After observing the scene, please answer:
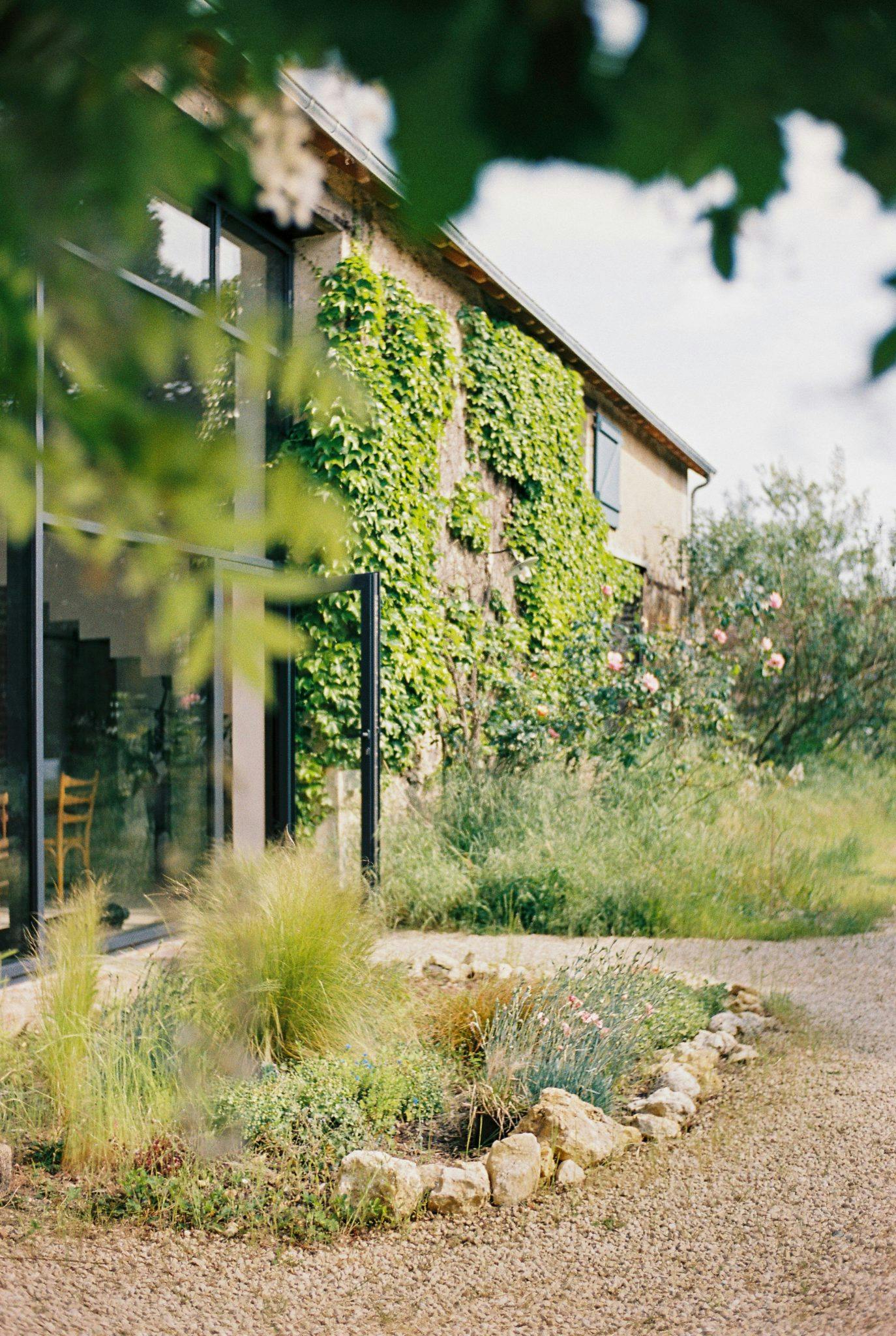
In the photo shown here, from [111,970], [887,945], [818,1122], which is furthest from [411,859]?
[818,1122]

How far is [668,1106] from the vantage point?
3635 mm

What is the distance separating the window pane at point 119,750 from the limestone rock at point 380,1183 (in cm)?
366

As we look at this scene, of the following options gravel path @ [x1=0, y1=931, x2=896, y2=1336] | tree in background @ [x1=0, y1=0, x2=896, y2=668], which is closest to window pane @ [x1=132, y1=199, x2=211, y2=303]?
gravel path @ [x1=0, y1=931, x2=896, y2=1336]

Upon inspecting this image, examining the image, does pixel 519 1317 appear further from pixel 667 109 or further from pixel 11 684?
pixel 11 684

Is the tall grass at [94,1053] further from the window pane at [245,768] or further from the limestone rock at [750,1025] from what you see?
the window pane at [245,768]

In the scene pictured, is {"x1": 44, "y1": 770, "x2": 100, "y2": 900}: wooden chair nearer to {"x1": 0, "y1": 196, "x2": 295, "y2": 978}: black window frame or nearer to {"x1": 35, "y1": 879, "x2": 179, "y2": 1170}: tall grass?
{"x1": 0, "y1": 196, "x2": 295, "y2": 978}: black window frame

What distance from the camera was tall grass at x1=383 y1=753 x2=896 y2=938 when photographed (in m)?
6.28

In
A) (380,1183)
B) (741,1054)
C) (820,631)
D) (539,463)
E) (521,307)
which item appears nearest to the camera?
(380,1183)

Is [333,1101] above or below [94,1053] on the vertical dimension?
below

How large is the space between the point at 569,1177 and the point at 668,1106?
560mm

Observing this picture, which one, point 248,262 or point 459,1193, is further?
point 248,262

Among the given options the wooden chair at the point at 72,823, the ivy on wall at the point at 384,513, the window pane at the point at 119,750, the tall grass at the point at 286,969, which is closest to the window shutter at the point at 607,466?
the ivy on wall at the point at 384,513

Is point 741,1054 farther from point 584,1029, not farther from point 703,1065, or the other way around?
point 584,1029

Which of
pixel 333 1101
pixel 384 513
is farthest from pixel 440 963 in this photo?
pixel 384 513
